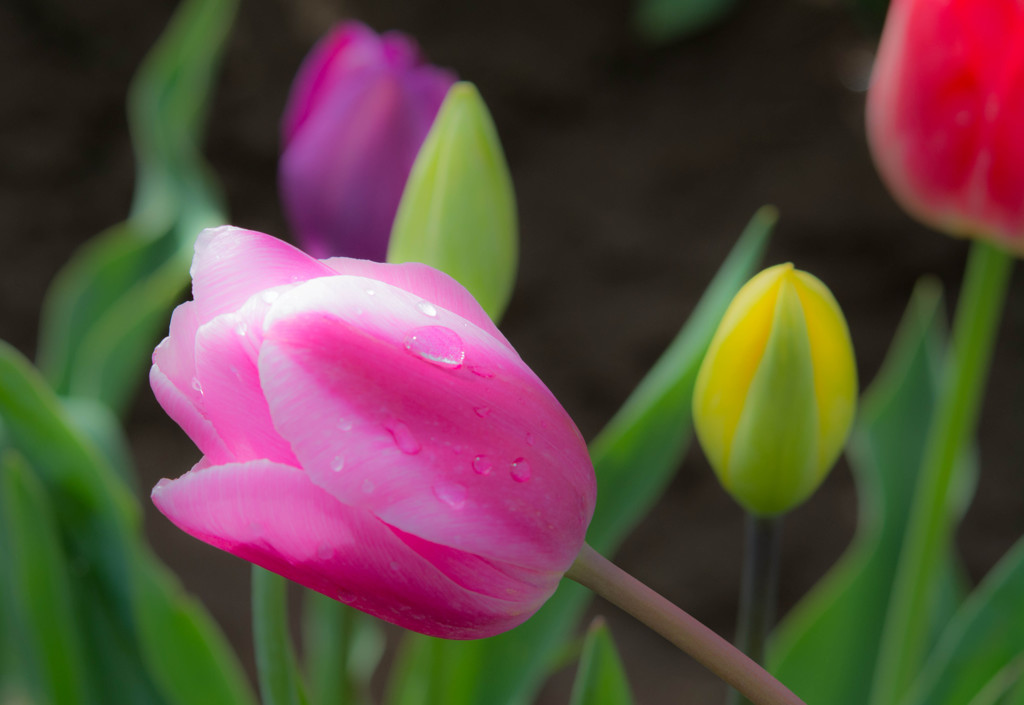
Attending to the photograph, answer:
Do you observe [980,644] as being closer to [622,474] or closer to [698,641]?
[622,474]

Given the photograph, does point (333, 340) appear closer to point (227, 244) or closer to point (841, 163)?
point (227, 244)

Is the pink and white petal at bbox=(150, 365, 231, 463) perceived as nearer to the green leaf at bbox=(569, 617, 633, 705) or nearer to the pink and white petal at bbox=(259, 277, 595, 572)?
the pink and white petal at bbox=(259, 277, 595, 572)

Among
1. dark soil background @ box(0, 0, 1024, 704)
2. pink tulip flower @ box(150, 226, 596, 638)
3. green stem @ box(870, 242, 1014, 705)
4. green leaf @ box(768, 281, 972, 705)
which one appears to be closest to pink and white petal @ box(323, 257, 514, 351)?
pink tulip flower @ box(150, 226, 596, 638)

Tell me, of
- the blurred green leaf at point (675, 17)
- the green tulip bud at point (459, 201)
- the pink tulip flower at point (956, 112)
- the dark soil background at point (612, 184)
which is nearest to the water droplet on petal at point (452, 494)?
the green tulip bud at point (459, 201)

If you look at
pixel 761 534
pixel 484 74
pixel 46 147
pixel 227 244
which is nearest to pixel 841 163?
pixel 484 74

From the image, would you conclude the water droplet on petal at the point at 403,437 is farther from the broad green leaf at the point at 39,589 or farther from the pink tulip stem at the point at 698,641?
the broad green leaf at the point at 39,589

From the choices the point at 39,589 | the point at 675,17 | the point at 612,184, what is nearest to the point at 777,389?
the point at 39,589
